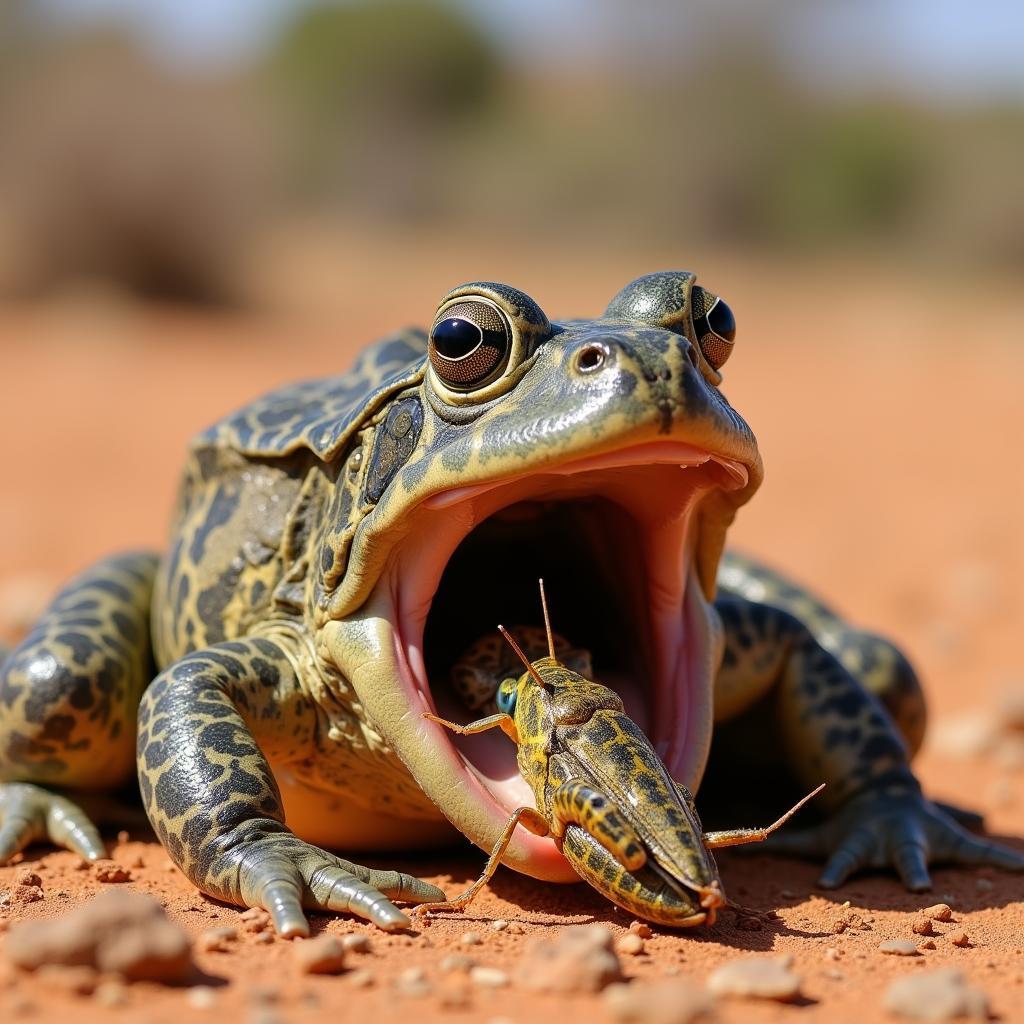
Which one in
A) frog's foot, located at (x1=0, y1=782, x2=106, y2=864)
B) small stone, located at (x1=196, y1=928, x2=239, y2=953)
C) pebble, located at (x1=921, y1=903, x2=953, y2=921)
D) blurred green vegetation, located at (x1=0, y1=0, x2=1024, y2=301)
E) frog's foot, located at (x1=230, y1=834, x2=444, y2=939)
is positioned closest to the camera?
small stone, located at (x1=196, y1=928, x2=239, y2=953)

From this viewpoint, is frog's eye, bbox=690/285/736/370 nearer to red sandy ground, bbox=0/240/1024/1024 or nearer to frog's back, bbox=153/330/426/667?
frog's back, bbox=153/330/426/667

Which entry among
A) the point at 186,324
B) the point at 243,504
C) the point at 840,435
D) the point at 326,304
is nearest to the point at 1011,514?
the point at 840,435

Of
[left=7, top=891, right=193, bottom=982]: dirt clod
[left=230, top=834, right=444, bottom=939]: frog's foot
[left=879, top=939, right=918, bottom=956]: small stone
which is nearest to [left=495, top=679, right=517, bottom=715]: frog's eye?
[left=230, top=834, right=444, bottom=939]: frog's foot

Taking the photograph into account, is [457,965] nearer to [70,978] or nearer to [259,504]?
[70,978]

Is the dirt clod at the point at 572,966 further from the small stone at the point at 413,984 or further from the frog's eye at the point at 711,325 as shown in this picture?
the frog's eye at the point at 711,325

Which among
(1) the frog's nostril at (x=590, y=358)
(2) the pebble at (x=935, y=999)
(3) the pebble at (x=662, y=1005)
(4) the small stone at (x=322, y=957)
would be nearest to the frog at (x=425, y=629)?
(1) the frog's nostril at (x=590, y=358)

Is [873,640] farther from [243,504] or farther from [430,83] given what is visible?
[430,83]

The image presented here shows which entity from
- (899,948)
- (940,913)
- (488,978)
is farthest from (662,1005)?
(940,913)
